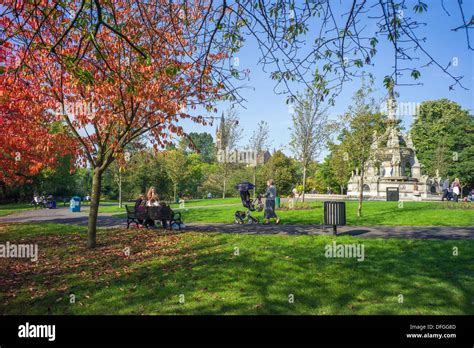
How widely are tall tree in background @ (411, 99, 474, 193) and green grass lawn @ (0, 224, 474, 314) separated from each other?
44.8 metres

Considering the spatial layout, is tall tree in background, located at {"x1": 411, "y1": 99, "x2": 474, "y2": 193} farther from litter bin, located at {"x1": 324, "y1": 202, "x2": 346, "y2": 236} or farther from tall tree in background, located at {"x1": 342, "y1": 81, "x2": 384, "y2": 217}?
litter bin, located at {"x1": 324, "y1": 202, "x2": 346, "y2": 236}

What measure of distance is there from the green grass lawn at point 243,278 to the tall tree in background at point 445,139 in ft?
147

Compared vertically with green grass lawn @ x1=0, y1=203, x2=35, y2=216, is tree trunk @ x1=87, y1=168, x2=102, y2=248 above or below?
above

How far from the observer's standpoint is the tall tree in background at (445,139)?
4808 centimetres

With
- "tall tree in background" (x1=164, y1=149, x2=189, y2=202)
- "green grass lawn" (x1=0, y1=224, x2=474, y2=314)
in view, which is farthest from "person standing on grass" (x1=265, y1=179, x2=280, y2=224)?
"tall tree in background" (x1=164, y1=149, x2=189, y2=202)

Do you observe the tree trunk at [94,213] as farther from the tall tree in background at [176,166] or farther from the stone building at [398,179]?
the tall tree in background at [176,166]

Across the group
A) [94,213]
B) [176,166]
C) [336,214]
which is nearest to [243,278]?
[336,214]

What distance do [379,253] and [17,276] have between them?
850 centimetres

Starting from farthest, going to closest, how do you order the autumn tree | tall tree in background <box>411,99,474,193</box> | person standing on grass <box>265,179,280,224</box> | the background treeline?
tall tree in background <box>411,99,474,193</box>, the background treeline, person standing on grass <box>265,179,280,224</box>, the autumn tree

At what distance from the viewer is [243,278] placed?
6371 millimetres

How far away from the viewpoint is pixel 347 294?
5559 millimetres

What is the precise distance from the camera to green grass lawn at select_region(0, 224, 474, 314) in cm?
517
